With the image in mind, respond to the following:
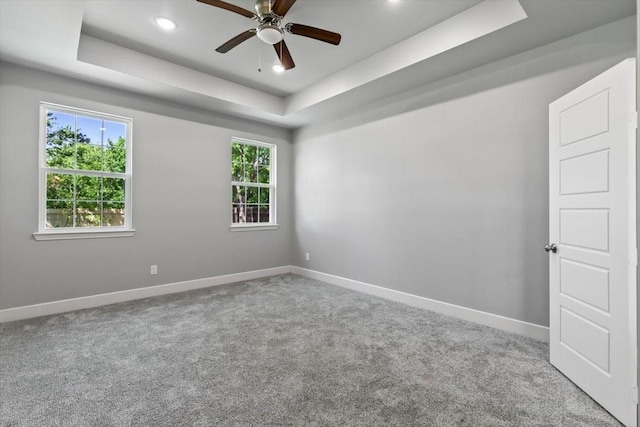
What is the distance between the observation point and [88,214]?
3.73 meters

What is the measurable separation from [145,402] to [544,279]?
11.0 ft

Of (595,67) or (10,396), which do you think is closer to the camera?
(10,396)

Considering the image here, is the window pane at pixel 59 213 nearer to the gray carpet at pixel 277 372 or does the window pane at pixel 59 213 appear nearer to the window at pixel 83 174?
the window at pixel 83 174

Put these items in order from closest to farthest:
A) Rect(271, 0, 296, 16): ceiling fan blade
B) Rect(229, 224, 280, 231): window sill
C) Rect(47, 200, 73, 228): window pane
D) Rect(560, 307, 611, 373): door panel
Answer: Rect(560, 307, 611, 373): door panel, Rect(271, 0, 296, 16): ceiling fan blade, Rect(47, 200, 73, 228): window pane, Rect(229, 224, 280, 231): window sill

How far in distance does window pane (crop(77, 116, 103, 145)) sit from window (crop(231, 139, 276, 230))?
1813mm

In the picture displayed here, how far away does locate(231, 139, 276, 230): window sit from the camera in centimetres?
506

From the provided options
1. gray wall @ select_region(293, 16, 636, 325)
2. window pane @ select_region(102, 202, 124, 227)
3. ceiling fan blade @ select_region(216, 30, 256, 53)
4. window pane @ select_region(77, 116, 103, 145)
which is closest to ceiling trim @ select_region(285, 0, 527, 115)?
gray wall @ select_region(293, 16, 636, 325)

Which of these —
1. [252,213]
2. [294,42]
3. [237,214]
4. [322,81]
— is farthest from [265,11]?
[252,213]

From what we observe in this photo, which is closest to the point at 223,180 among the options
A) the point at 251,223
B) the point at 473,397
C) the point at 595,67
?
the point at 251,223

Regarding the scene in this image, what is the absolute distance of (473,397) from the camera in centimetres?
189

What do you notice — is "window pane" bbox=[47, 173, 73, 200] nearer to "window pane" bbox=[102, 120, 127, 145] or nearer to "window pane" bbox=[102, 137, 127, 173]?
"window pane" bbox=[102, 137, 127, 173]

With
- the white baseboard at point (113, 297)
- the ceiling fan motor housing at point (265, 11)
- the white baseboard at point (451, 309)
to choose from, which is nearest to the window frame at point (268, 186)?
the white baseboard at point (113, 297)

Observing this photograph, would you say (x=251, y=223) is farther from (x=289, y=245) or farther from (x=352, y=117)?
(x=352, y=117)

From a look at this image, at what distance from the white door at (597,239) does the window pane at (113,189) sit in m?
4.78
